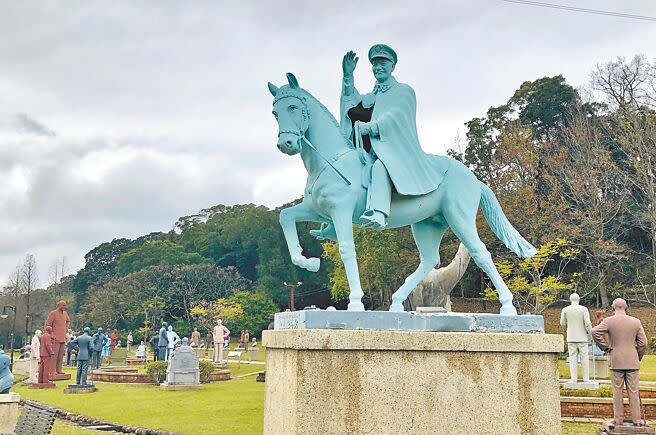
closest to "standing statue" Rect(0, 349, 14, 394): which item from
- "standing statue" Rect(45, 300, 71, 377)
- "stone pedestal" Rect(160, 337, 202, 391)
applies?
"stone pedestal" Rect(160, 337, 202, 391)

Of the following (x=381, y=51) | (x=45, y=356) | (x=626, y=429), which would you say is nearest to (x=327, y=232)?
(x=381, y=51)

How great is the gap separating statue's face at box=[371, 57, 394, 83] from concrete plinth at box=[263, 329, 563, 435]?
258 cm

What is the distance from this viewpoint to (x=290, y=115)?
5.66 metres

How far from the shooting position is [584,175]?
3131cm

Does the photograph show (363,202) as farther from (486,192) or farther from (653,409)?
(653,409)

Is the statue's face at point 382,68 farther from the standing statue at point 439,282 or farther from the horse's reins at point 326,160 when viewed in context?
the standing statue at point 439,282

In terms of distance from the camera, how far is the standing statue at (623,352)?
8391 millimetres

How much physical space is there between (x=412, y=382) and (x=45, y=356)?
1718 centimetres

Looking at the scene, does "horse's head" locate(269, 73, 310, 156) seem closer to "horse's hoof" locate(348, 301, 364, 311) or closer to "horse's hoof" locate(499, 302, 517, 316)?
"horse's hoof" locate(348, 301, 364, 311)

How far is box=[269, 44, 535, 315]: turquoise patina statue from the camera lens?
220 inches

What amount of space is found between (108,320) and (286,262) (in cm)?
1461

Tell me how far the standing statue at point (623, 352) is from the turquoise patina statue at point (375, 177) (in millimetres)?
3219

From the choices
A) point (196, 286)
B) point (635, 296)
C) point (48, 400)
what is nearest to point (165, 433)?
point (48, 400)

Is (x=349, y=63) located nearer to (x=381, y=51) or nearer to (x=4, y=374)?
(x=381, y=51)
